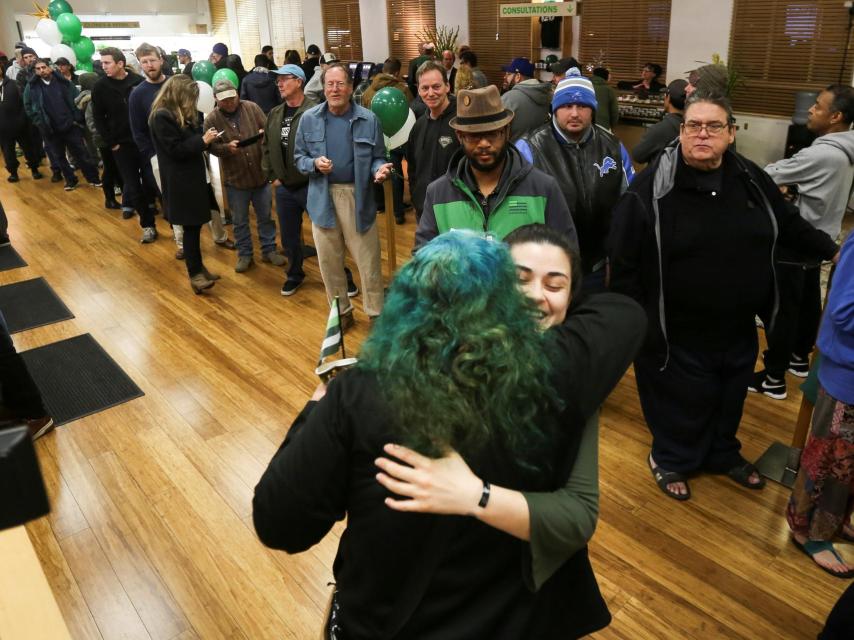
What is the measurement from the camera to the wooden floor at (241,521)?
86.9 inches

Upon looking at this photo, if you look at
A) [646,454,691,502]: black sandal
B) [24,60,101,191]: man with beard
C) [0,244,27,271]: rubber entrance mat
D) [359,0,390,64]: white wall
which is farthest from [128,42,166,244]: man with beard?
[359,0,390,64]: white wall

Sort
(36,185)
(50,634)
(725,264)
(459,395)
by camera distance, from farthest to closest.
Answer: (36,185) → (725,264) → (50,634) → (459,395)

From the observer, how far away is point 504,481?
3.23 ft

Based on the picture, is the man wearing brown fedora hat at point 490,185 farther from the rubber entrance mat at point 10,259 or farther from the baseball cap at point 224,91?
the rubber entrance mat at point 10,259

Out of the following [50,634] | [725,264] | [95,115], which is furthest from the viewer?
[95,115]

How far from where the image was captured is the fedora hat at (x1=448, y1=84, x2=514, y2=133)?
240 centimetres

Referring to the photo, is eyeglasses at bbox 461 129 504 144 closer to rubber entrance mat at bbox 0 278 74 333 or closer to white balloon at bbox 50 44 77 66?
rubber entrance mat at bbox 0 278 74 333

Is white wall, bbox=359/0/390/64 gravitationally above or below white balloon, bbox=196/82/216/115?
above

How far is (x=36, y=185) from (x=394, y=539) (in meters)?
9.64

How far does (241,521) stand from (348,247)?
2057 millimetres

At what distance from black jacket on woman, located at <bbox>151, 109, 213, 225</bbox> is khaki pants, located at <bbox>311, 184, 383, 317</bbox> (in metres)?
1.06

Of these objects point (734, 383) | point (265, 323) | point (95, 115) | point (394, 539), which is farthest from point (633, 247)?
point (95, 115)

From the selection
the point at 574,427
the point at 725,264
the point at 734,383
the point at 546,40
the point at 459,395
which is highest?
the point at 546,40

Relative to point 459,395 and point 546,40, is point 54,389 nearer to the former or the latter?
point 459,395
